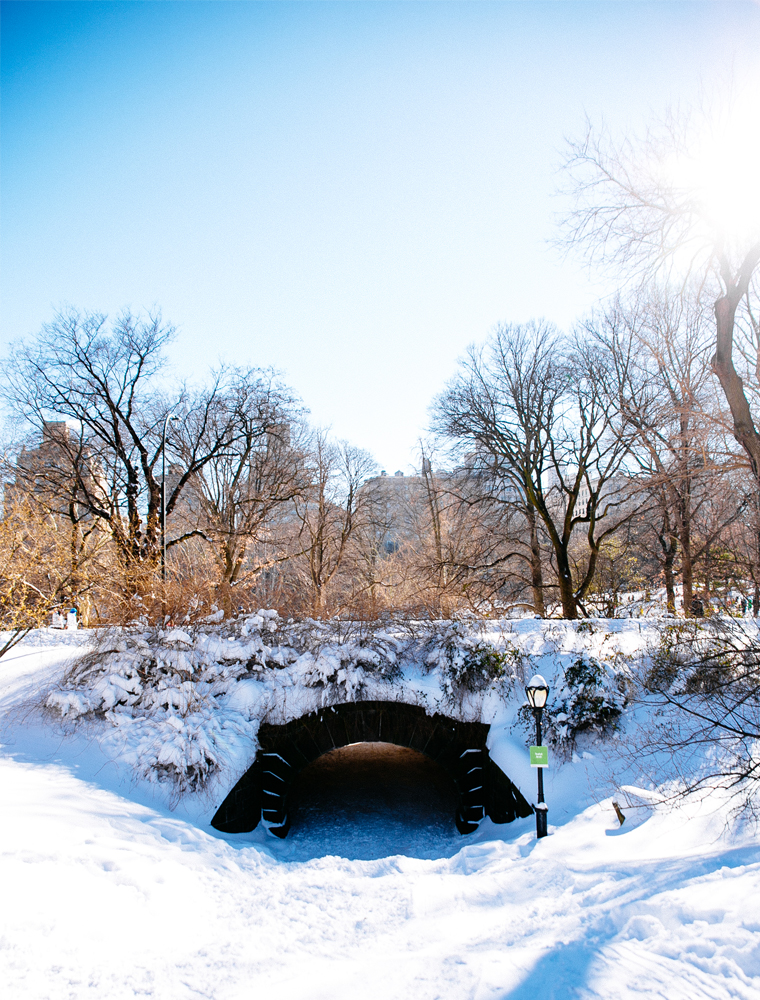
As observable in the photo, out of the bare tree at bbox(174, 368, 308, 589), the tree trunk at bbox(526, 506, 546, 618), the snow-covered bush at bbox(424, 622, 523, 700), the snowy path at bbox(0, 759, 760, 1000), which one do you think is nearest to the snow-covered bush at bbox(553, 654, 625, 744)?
the snow-covered bush at bbox(424, 622, 523, 700)

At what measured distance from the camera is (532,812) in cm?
954

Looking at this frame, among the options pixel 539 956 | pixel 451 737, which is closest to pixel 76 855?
pixel 539 956

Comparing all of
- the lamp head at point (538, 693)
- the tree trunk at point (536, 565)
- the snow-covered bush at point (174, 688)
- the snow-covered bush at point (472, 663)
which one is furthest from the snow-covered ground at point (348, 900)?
the tree trunk at point (536, 565)

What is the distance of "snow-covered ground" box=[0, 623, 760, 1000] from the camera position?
3.99 m

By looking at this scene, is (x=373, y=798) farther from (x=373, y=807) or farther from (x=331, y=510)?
(x=331, y=510)

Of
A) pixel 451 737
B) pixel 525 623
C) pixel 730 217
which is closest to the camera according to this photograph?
pixel 730 217

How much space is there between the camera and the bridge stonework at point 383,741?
32.3 ft

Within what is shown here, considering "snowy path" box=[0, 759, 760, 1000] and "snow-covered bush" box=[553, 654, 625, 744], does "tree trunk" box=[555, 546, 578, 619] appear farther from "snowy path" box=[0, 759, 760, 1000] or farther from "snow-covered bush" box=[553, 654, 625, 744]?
"snowy path" box=[0, 759, 760, 1000]

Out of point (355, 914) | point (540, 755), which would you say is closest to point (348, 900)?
point (355, 914)

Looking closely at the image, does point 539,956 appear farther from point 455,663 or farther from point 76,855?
point 455,663

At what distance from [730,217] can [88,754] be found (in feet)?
42.2

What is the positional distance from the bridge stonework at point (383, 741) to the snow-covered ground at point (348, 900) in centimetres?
43

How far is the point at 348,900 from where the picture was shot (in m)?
6.73

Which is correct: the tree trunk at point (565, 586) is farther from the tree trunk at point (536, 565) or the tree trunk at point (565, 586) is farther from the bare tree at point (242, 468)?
the bare tree at point (242, 468)
